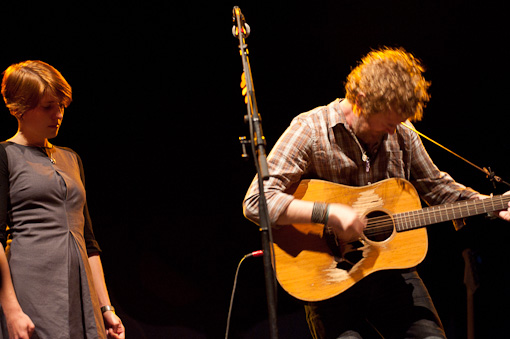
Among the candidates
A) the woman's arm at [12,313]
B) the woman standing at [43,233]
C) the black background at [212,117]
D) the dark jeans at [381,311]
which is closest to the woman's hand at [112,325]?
the woman standing at [43,233]

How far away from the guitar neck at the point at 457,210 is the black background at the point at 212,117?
4.15 feet

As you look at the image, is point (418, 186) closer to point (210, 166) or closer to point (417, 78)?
point (417, 78)

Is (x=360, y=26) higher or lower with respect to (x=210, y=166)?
higher

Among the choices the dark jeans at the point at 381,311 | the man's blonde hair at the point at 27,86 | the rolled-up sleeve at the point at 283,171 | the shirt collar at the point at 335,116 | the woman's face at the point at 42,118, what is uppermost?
the man's blonde hair at the point at 27,86

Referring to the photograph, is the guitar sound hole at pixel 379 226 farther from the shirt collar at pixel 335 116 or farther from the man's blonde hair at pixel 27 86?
the man's blonde hair at pixel 27 86

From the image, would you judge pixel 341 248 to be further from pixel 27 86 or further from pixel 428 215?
pixel 27 86

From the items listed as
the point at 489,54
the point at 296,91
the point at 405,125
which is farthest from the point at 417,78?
the point at 489,54

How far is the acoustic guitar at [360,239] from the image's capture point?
221 cm

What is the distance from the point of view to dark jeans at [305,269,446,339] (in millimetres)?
2145

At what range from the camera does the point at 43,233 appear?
201 centimetres

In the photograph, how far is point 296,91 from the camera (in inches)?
141

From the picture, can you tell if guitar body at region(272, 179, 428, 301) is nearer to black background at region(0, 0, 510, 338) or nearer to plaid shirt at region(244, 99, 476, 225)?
plaid shirt at region(244, 99, 476, 225)

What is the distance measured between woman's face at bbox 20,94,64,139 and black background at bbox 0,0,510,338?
1187mm

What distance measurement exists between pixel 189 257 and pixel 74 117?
1.29 m
